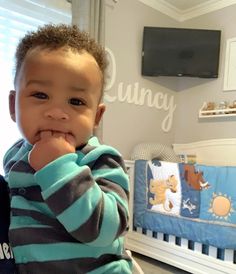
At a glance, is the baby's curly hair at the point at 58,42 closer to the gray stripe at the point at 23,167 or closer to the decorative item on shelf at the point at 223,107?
the gray stripe at the point at 23,167

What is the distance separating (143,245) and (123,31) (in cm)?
179

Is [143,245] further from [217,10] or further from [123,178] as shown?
[217,10]

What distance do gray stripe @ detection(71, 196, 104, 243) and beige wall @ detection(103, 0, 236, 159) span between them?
2057 millimetres

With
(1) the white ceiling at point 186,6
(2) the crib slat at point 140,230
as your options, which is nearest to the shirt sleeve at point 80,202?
(2) the crib slat at point 140,230

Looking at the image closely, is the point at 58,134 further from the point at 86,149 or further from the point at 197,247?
the point at 197,247

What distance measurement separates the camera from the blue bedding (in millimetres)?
1703

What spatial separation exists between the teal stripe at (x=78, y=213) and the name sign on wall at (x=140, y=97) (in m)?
1.94

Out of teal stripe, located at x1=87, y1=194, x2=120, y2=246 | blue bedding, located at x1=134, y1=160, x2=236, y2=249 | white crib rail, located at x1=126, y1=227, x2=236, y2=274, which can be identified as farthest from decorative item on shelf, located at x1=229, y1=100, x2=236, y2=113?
teal stripe, located at x1=87, y1=194, x2=120, y2=246

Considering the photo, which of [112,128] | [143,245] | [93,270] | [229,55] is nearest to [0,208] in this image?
[93,270]

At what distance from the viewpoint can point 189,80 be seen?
294 centimetres

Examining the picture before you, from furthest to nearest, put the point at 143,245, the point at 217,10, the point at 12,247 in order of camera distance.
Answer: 1. the point at 217,10
2. the point at 143,245
3. the point at 12,247

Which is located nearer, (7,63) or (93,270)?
(93,270)

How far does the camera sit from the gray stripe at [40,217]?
0.41 m

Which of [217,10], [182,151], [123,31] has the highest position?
[217,10]
